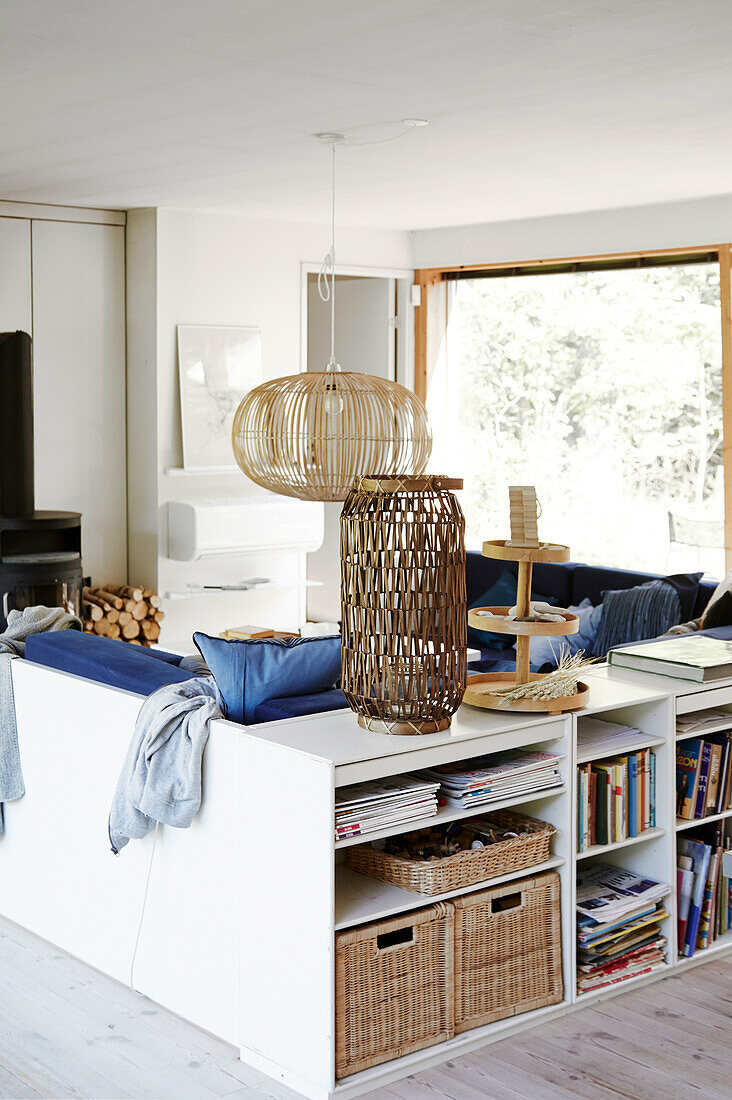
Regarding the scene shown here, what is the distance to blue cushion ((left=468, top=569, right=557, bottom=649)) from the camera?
609cm

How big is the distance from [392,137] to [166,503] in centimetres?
300

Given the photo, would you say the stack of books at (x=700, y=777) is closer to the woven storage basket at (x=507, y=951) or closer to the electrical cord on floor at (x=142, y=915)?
the woven storage basket at (x=507, y=951)

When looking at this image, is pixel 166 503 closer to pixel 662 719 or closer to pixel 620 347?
pixel 620 347

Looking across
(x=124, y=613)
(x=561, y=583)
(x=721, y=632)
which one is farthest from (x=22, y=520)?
(x=721, y=632)

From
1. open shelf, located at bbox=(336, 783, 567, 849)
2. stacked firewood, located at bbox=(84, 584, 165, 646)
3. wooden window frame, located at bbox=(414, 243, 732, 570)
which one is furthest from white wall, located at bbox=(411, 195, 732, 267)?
open shelf, located at bbox=(336, 783, 567, 849)

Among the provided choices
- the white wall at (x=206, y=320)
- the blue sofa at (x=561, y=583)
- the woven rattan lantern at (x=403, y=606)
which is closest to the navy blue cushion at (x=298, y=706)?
the woven rattan lantern at (x=403, y=606)

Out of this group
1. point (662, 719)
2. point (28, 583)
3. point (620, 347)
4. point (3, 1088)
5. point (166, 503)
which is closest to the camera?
point (3, 1088)

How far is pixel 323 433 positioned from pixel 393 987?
2954mm

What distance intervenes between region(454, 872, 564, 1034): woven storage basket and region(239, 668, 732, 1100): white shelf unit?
35 millimetres

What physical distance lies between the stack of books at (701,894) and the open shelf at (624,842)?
0.55ft

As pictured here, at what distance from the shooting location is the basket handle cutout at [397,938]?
301 centimetres

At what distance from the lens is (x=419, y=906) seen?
120 inches

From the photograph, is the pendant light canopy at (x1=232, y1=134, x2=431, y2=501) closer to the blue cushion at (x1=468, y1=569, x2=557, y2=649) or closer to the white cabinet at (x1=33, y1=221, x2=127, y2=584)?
the blue cushion at (x1=468, y1=569, x2=557, y2=649)

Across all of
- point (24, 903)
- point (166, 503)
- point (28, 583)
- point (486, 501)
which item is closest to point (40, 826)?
point (24, 903)
